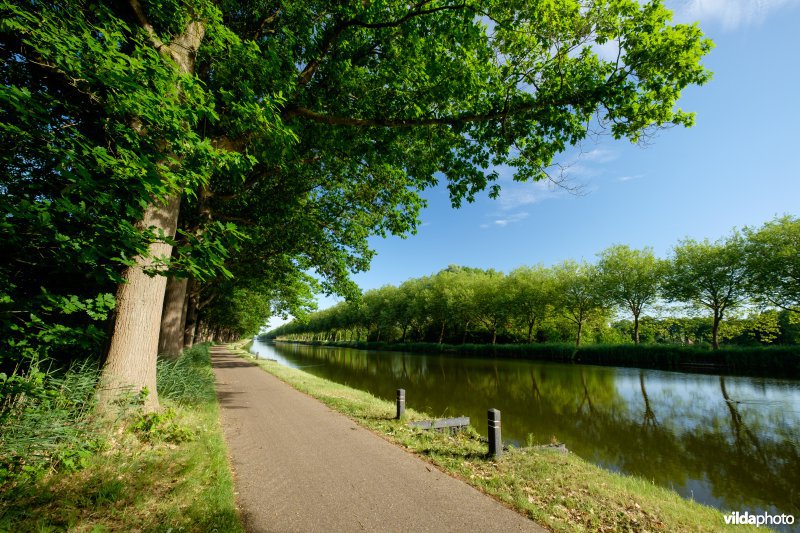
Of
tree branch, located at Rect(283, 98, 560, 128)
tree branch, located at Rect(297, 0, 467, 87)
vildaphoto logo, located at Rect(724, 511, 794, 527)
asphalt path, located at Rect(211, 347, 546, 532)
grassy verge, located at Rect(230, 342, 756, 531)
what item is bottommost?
vildaphoto logo, located at Rect(724, 511, 794, 527)

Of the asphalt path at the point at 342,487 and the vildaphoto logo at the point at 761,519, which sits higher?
the asphalt path at the point at 342,487

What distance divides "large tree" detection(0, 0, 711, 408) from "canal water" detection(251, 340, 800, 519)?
762cm

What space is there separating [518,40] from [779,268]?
3772 centimetres

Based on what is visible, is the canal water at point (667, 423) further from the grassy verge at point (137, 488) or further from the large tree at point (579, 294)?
the large tree at point (579, 294)

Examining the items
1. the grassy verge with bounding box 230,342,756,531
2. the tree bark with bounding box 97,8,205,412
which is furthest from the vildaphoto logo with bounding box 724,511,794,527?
the tree bark with bounding box 97,8,205,412

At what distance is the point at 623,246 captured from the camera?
4234 centimetres

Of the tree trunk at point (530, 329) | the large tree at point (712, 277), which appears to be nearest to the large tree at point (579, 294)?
the tree trunk at point (530, 329)

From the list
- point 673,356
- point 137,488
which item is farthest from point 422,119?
point 673,356

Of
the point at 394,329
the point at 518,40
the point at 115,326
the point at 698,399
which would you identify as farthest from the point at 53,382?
the point at 394,329

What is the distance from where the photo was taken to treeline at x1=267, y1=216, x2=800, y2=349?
30.0 metres

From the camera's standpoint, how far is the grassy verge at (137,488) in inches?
137

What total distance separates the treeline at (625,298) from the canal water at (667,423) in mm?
8119

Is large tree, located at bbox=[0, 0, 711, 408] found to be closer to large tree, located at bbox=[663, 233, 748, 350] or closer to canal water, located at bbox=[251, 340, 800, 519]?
canal water, located at bbox=[251, 340, 800, 519]

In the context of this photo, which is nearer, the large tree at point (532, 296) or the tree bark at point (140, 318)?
the tree bark at point (140, 318)
